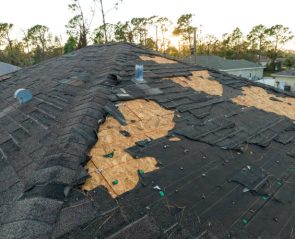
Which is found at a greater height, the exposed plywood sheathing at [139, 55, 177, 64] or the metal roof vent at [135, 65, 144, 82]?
the exposed plywood sheathing at [139, 55, 177, 64]

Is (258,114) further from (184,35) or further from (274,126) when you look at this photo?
(184,35)

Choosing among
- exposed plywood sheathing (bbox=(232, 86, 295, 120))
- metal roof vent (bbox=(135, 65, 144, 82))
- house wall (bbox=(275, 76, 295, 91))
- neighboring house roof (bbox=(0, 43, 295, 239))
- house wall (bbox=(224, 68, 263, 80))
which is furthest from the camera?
house wall (bbox=(224, 68, 263, 80))

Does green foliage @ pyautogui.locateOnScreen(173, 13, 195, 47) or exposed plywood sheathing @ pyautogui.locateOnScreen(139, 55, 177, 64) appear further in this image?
green foliage @ pyautogui.locateOnScreen(173, 13, 195, 47)

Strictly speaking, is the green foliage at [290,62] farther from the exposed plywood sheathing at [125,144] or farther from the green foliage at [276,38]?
the exposed plywood sheathing at [125,144]

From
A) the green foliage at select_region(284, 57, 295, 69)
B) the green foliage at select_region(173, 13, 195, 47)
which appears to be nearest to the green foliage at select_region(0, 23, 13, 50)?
the green foliage at select_region(173, 13, 195, 47)

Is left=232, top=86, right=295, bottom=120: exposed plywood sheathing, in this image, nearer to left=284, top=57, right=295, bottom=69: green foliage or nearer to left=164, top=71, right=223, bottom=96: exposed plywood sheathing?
left=164, top=71, right=223, bottom=96: exposed plywood sheathing

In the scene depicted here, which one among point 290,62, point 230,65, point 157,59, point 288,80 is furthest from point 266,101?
point 290,62

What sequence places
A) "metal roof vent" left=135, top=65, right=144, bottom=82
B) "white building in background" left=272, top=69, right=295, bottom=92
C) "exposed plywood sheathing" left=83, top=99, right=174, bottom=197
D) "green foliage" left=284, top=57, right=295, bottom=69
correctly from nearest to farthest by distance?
"exposed plywood sheathing" left=83, top=99, right=174, bottom=197, "metal roof vent" left=135, top=65, right=144, bottom=82, "white building in background" left=272, top=69, right=295, bottom=92, "green foliage" left=284, top=57, right=295, bottom=69

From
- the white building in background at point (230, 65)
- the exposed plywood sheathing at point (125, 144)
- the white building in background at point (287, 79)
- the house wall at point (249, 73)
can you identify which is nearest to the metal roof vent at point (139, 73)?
the exposed plywood sheathing at point (125, 144)
